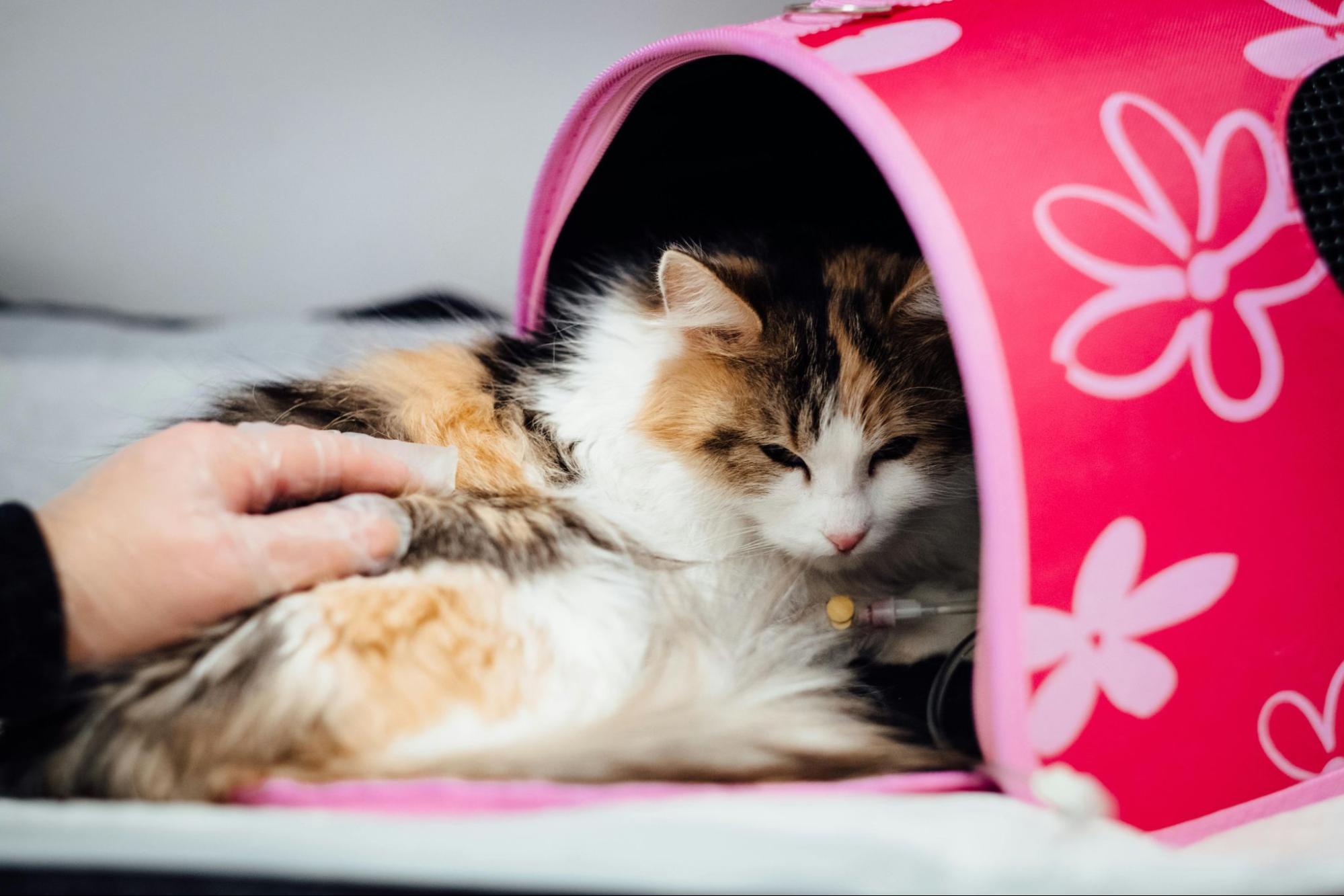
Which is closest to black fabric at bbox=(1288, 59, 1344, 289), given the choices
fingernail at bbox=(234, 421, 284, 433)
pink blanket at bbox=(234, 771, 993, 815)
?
pink blanket at bbox=(234, 771, 993, 815)

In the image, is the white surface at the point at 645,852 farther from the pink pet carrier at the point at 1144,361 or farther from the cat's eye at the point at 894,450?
the cat's eye at the point at 894,450

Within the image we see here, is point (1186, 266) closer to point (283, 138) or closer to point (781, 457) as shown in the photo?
A: point (781, 457)

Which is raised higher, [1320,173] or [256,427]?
[1320,173]

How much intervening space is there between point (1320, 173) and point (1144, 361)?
0.26 metres

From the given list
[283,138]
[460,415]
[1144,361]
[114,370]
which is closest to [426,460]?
[460,415]

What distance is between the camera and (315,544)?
83 cm

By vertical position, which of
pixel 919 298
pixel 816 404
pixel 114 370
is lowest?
pixel 114 370

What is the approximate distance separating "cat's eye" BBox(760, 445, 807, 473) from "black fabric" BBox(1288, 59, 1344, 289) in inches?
20.0

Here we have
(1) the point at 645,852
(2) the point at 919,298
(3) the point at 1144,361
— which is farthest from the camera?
(2) the point at 919,298

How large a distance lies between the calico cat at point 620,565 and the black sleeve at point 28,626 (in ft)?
0.09

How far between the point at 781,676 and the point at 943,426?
34 cm

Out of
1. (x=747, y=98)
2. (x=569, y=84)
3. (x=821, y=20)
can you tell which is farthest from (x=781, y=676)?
(x=569, y=84)

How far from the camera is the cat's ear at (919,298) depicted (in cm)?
100

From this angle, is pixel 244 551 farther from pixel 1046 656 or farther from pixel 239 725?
pixel 1046 656
